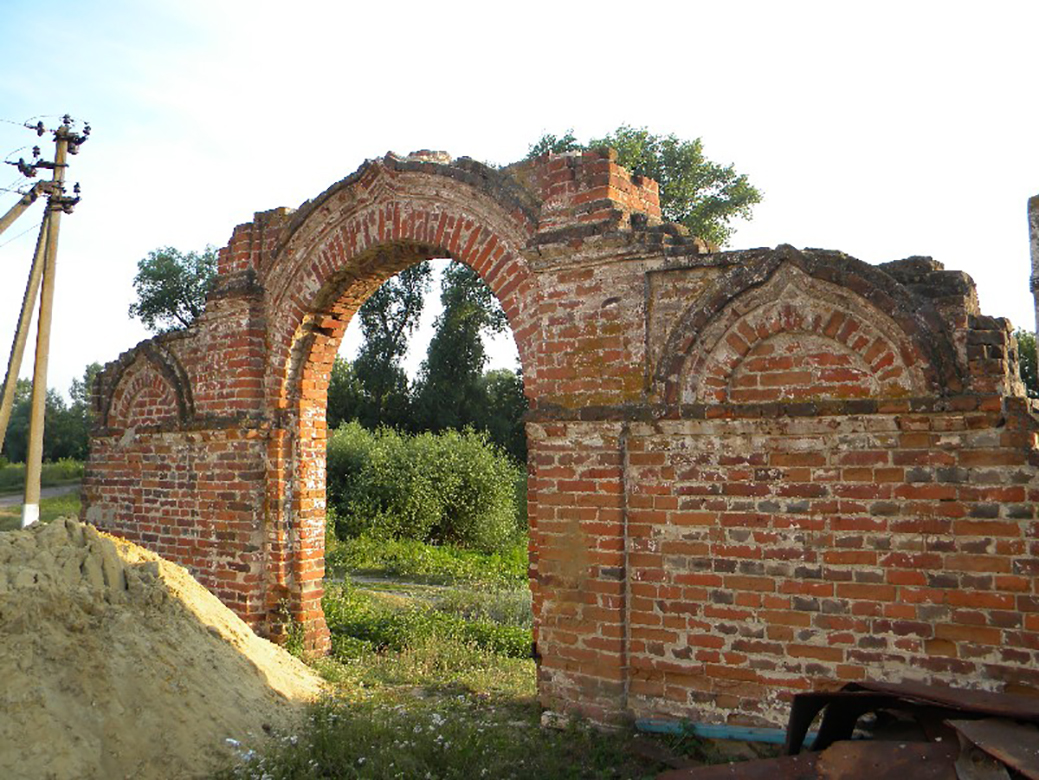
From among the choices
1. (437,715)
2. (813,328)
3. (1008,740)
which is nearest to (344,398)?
(437,715)

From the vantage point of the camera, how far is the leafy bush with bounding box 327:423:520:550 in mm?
17078

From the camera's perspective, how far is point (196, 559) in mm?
7270

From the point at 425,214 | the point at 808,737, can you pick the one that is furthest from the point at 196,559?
the point at 808,737

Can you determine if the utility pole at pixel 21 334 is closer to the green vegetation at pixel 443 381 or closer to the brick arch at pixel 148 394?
the brick arch at pixel 148 394

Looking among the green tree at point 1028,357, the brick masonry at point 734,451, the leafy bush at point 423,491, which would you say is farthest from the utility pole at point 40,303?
the green tree at point 1028,357

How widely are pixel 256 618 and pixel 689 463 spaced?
14.1ft

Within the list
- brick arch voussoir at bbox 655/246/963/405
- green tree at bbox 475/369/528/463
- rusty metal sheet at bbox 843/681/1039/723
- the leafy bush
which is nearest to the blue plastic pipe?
rusty metal sheet at bbox 843/681/1039/723

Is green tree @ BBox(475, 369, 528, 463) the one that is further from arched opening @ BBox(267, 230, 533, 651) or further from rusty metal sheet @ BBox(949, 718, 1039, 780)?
rusty metal sheet @ BBox(949, 718, 1039, 780)

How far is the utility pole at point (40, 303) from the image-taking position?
945 centimetres

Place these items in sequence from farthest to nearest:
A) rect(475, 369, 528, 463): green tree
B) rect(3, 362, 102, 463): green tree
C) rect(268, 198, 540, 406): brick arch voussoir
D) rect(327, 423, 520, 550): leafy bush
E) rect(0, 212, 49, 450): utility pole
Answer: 1. rect(3, 362, 102, 463): green tree
2. rect(475, 369, 528, 463): green tree
3. rect(327, 423, 520, 550): leafy bush
4. rect(0, 212, 49, 450): utility pole
5. rect(268, 198, 540, 406): brick arch voussoir

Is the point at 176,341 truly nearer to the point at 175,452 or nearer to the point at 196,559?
the point at 175,452

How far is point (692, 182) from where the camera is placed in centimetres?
2661

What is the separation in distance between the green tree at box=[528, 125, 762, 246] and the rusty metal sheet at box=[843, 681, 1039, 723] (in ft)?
79.9

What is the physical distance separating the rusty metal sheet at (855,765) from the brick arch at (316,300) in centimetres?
407
